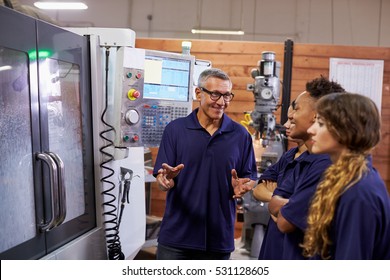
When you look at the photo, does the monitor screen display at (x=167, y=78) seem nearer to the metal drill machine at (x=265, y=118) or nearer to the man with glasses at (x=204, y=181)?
the man with glasses at (x=204, y=181)

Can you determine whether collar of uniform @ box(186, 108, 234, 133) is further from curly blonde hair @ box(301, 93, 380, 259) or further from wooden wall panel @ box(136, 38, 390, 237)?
wooden wall panel @ box(136, 38, 390, 237)

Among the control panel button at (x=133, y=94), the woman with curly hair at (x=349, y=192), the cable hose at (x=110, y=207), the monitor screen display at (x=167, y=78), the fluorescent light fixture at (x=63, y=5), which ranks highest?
the fluorescent light fixture at (x=63, y=5)

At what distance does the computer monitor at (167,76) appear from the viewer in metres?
2.58

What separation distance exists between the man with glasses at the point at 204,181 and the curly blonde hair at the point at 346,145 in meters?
0.90

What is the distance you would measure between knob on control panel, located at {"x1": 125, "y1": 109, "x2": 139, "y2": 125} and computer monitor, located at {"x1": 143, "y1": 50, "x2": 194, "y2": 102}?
0.14 meters

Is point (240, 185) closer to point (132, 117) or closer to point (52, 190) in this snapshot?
point (132, 117)

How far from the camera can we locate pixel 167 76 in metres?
2.67

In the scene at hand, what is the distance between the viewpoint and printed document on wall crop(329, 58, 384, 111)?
15.3ft

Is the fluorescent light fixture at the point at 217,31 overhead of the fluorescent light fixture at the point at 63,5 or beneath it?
beneath

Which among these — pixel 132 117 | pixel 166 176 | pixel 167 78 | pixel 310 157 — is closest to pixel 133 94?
pixel 132 117

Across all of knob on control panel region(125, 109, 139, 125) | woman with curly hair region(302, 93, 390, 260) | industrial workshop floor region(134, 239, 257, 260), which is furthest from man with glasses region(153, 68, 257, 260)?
industrial workshop floor region(134, 239, 257, 260)

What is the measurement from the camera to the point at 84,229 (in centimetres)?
221

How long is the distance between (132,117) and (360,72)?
3076 millimetres

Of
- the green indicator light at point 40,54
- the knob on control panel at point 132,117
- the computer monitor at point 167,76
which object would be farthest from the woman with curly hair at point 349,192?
the computer monitor at point 167,76
